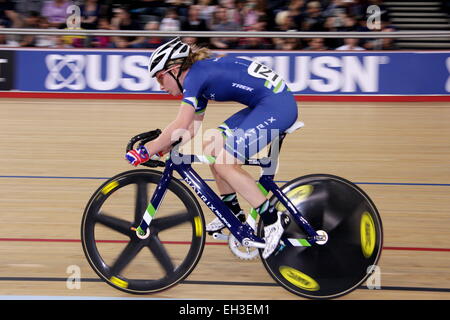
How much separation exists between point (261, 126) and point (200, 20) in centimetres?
608

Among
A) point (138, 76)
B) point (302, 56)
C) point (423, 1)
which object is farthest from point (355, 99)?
point (423, 1)

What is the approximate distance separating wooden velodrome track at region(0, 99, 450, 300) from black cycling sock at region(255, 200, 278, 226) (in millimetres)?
441

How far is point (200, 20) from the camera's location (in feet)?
29.8

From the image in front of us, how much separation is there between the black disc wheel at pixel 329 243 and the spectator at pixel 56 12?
22.6 feet

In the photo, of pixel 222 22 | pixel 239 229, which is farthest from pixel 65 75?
pixel 239 229

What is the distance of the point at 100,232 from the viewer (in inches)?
133

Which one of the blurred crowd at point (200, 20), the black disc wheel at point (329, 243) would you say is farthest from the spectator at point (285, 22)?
the black disc wheel at point (329, 243)

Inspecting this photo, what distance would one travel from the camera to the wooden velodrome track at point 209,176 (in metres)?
3.62

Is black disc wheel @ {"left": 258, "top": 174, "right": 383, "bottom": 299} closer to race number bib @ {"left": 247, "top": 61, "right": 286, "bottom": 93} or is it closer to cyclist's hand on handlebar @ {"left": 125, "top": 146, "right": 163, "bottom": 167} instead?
race number bib @ {"left": 247, "top": 61, "right": 286, "bottom": 93}

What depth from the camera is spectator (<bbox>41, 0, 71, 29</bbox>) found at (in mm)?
9391

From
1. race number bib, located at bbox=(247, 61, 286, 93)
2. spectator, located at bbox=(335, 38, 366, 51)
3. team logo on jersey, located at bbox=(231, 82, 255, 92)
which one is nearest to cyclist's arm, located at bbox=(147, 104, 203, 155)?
team logo on jersey, located at bbox=(231, 82, 255, 92)

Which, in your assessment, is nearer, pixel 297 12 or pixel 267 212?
pixel 267 212

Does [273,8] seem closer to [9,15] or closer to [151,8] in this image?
[151,8]

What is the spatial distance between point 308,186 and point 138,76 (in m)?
5.68
